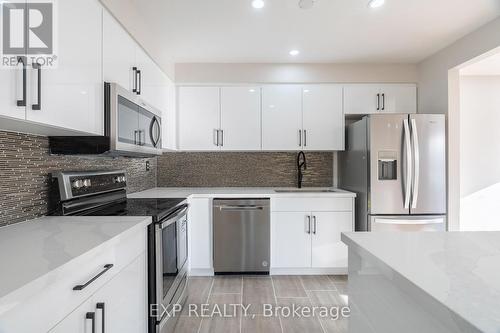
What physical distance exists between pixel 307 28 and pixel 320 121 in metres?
1.16

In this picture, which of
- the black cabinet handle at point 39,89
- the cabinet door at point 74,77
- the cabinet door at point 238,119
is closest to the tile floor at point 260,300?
the cabinet door at point 238,119

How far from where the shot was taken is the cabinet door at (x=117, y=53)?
1.71 m

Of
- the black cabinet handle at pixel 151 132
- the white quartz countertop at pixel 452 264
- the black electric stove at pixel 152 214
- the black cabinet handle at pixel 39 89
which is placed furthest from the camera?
the black cabinet handle at pixel 151 132

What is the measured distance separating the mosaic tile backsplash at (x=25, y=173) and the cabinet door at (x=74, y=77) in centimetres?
34

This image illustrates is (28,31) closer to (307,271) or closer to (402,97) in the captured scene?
(307,271)

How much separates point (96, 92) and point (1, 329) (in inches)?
50.2


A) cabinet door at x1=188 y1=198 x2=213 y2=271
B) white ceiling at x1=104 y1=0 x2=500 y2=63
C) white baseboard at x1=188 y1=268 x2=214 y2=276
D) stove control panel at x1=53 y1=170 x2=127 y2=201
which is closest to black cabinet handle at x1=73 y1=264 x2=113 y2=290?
stove control panel at x1=53 y1=170 x2=127 y2=201

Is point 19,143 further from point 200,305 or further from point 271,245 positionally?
point 271,245

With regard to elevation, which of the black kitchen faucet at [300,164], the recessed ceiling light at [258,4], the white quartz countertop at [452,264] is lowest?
the white quartz countertop at [452,264]

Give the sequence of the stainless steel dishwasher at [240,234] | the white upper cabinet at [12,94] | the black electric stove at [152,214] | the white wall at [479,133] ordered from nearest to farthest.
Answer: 1. the white upper cabinet at [12,94]
2. the black electric stove at [152,214]
3. the stainless steel dishwasher at [240,234]
4. the white wall at [479,133]

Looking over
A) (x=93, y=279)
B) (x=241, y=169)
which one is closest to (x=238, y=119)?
(x=241, y=169)

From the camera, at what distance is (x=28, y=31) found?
1.10 meters

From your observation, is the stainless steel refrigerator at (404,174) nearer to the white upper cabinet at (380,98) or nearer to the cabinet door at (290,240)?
the white upper cabinet at (380,98)

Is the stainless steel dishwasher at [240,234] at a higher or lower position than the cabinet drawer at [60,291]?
lower
